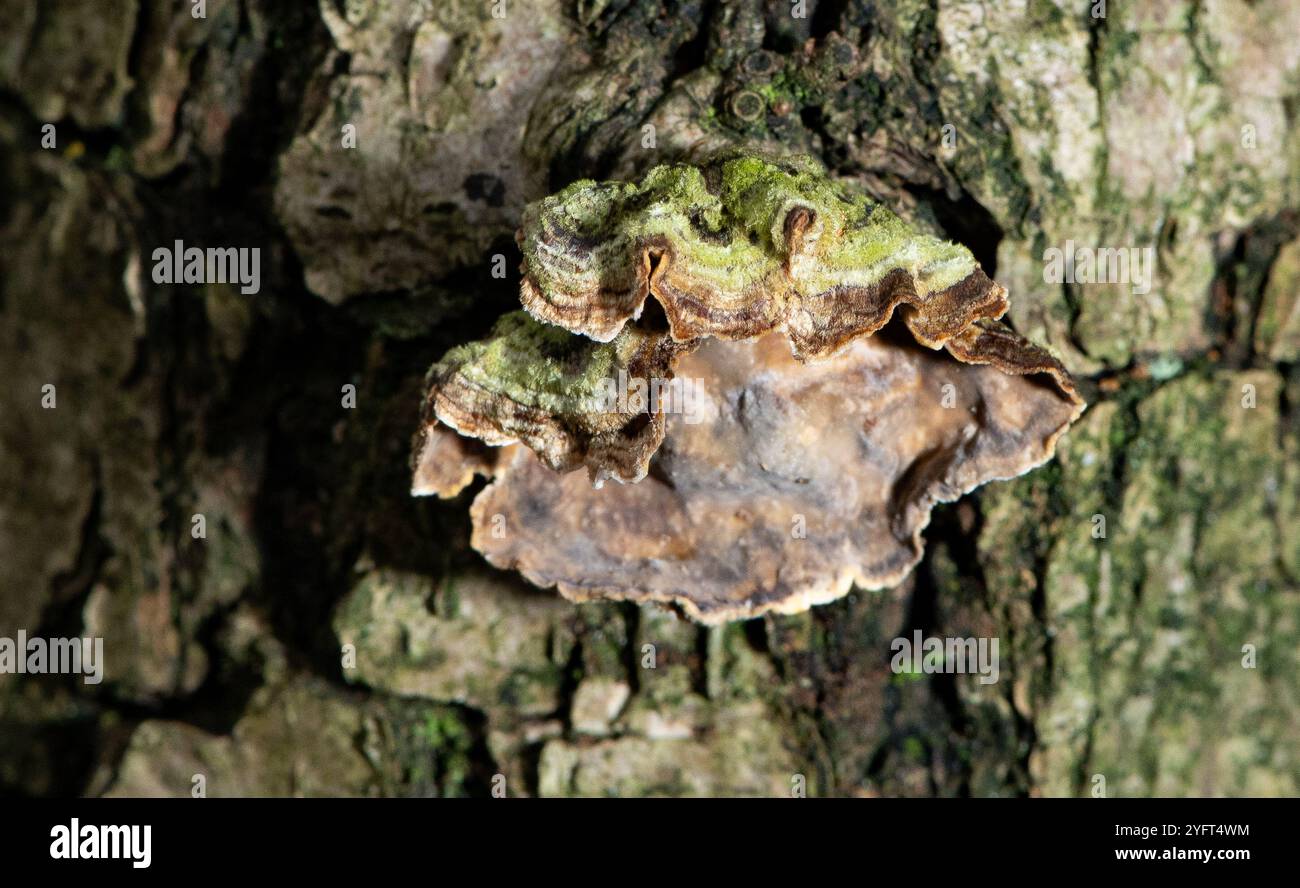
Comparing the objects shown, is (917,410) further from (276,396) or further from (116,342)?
(116,342)

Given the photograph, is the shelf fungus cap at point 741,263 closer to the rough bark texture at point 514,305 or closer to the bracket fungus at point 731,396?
the bracket fungus at point 731,396

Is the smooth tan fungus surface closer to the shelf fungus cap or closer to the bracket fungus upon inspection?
the bracket fungus

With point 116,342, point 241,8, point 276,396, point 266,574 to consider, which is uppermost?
point 241,8

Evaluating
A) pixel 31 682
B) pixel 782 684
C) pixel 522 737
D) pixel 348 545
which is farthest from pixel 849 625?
pixel 31 682

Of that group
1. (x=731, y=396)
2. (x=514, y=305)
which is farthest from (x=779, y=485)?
(x=514, y=305)

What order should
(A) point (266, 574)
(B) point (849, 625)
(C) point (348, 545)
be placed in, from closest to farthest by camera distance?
(B) point (849, 625)
(C) point (348, 545)
(A) point (266, 574)

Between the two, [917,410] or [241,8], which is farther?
[241,8]

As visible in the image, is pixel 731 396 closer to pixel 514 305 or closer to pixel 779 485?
pixel 779 485

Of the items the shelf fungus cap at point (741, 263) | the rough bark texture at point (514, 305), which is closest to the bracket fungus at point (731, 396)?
the shelf fungus cap at point (741, 263)
